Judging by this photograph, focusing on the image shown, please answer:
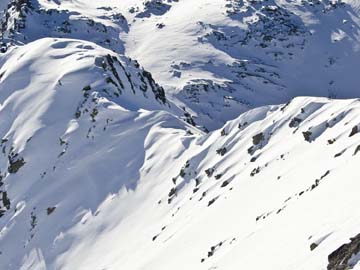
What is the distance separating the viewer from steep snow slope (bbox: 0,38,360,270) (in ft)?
139

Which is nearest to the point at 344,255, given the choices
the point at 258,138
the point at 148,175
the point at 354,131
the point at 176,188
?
the point at 354,131

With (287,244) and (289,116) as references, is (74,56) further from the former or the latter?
(287,244)

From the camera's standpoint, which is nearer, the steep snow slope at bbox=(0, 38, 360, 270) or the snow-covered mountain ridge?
the snow-covered mountain ridge

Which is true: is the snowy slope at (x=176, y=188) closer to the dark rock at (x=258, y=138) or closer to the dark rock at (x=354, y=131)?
the dark rock at (x=354, y=131)

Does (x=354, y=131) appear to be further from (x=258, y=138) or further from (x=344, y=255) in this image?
(x=344, y=255)

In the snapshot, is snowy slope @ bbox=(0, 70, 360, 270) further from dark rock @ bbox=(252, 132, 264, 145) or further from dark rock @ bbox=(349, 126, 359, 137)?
dark rock @ bbox=(252, 132, 264, 145)

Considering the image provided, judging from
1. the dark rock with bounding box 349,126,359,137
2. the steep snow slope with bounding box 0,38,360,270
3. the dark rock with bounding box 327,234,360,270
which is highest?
the dark rock with bounding box 327,234,360,270

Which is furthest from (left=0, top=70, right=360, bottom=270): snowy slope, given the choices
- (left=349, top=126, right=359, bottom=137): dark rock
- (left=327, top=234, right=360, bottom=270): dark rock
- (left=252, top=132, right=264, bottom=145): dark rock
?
(left=327, top=234, right=360, bottom=270): dark rock

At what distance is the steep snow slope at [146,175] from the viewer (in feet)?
139

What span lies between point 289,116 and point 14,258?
1101 inches

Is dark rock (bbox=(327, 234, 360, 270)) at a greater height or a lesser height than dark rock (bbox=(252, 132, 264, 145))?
greater

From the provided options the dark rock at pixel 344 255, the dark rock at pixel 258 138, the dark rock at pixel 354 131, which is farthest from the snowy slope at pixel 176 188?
the dark rock at pixel 344 255

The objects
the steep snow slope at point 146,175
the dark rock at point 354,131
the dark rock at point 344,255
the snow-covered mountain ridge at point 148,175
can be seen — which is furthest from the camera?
the dark rock at point 354,131

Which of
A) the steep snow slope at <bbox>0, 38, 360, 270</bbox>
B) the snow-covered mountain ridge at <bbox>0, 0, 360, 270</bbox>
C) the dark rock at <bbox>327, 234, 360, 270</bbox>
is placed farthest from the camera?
the steep snow slope at <bbox>0, 38, 360, 270</bbox>
